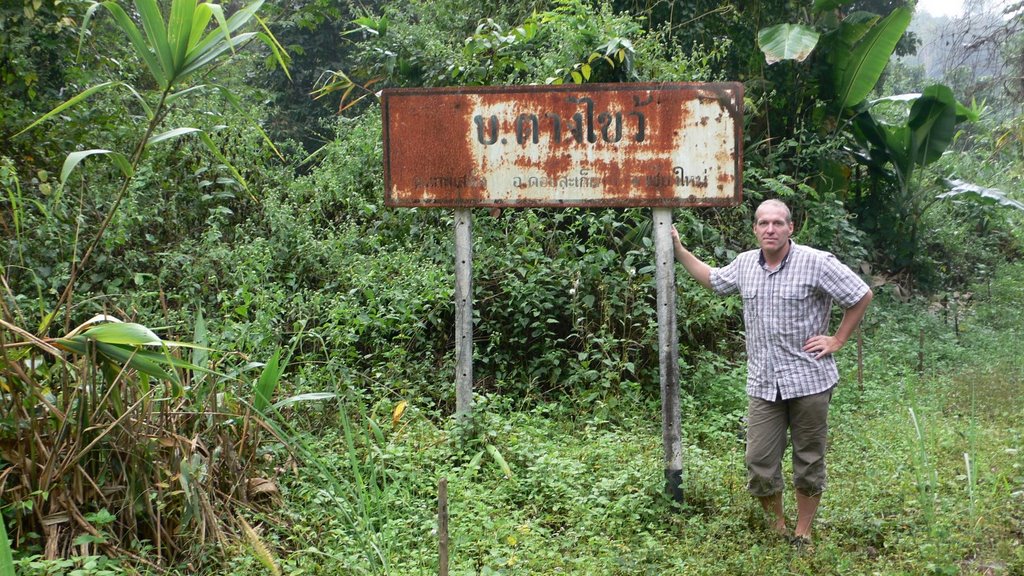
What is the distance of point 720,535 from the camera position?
4.39 metres

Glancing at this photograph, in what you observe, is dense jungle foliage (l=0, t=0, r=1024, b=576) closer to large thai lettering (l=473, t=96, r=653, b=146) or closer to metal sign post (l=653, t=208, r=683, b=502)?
metal sign post (l=653, t=208, r=683, b=502)

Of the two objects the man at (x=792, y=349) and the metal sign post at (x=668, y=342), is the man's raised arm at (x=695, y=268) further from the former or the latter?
the man at (x=792, y=349)

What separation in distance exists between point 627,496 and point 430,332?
8.65 ft

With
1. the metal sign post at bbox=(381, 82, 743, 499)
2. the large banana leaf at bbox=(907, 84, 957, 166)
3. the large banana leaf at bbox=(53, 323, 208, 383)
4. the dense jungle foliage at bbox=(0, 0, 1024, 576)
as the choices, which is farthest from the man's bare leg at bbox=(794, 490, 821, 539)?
the large banana leaf at bbox=(907, 84, 957, 166)

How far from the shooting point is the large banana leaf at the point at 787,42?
30.0ft

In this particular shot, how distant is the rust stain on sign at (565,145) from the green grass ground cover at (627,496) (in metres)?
1.34

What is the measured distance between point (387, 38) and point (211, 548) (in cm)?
689

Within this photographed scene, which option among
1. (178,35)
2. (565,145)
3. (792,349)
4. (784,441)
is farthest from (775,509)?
(178,35)

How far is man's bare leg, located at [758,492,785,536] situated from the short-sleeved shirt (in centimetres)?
52

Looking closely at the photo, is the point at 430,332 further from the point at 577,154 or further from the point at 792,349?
the point at 792,349

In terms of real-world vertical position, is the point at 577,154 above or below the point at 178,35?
below

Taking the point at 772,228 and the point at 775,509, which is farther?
the point at 775,509

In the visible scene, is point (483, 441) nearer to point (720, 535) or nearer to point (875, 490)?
point (720, 535)

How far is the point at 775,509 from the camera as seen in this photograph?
4.48 meters
